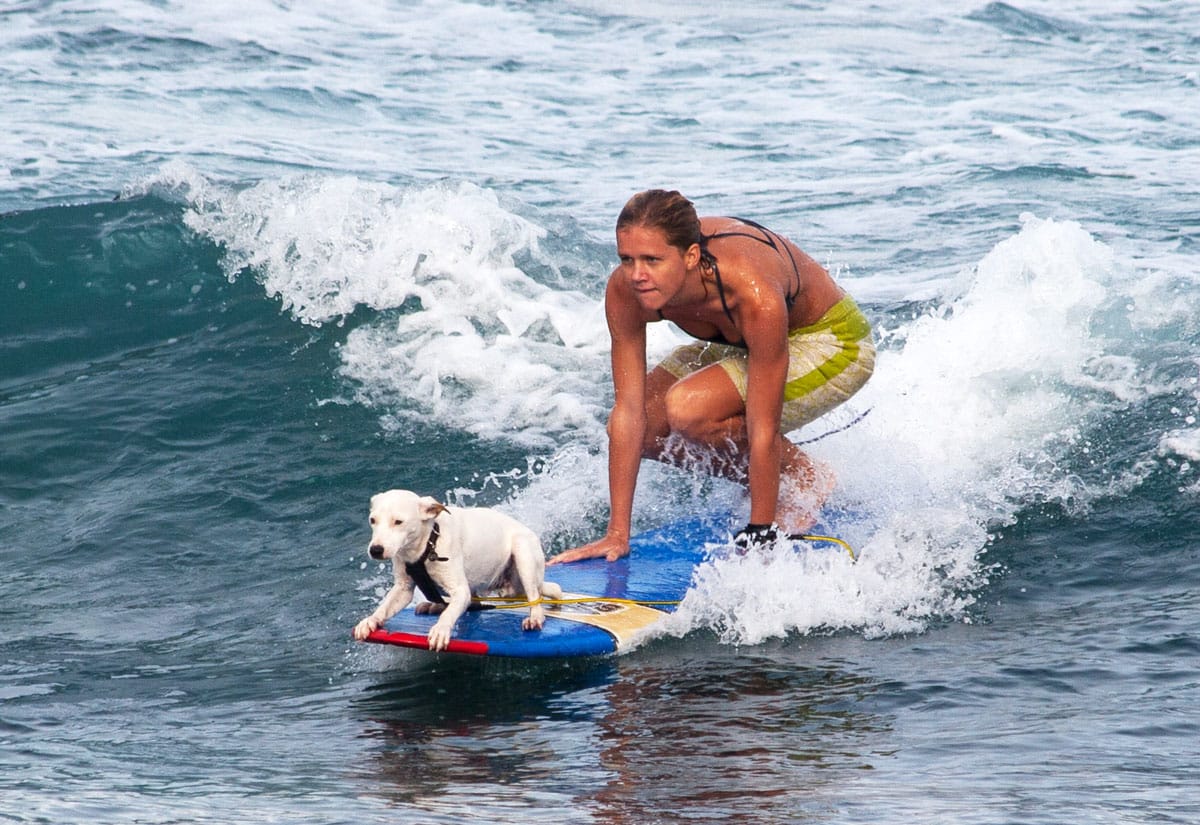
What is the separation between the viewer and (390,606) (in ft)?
16.6

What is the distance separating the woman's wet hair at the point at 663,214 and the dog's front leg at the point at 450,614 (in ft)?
4.79

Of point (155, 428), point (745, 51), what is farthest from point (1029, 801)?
point (745, 51)

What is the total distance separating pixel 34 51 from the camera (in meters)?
18.1

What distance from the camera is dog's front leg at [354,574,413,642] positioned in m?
4.95

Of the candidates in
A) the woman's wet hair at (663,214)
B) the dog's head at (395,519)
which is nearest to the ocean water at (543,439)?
the dog's head at (395,519)

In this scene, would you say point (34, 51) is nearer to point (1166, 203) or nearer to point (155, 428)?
point (155, 428)

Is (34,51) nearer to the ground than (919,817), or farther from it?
farther from it

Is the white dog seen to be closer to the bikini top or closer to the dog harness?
the dog harness

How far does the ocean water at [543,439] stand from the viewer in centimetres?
446

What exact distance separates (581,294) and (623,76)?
32.2 ft

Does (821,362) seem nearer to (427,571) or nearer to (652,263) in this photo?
(652,263)

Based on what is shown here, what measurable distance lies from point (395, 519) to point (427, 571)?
1.31 ft

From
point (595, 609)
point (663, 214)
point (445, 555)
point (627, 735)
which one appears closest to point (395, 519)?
point (445, 555)

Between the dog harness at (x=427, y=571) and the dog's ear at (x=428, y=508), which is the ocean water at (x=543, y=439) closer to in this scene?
the dog harness at (x=427, y=571)
